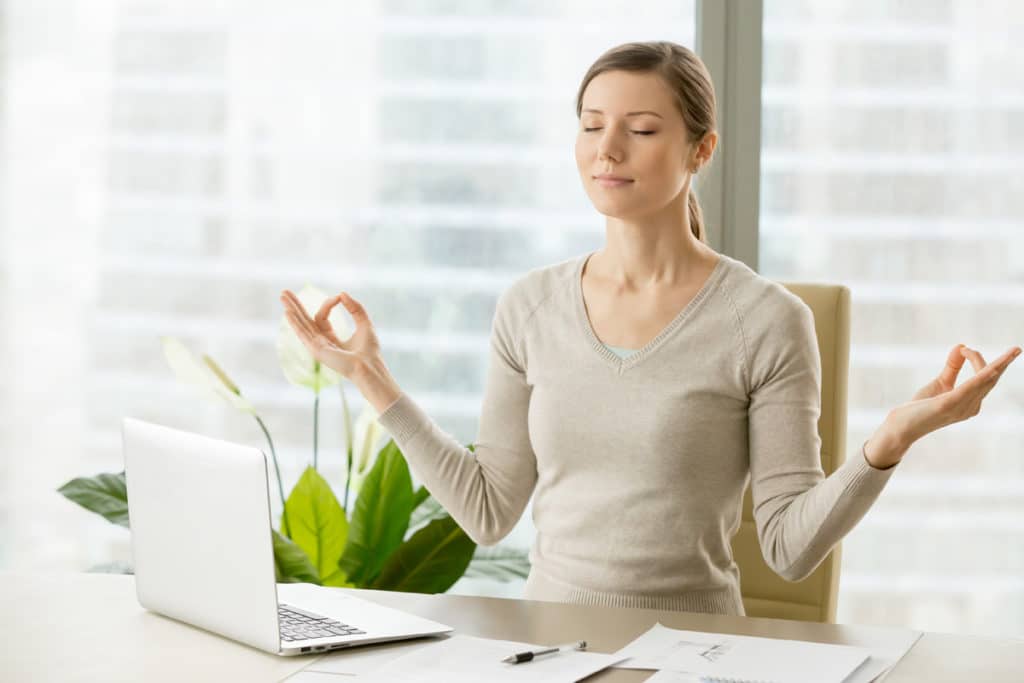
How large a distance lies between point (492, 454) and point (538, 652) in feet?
1.83

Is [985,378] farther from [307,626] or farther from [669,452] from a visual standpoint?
[307,626]

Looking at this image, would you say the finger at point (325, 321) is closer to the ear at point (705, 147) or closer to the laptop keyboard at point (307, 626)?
the laptop keyboard at point (307, 626)

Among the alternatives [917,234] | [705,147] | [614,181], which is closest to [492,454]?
[614,181]

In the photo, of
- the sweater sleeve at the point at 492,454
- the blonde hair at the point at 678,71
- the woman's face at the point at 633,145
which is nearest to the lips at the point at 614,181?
the woman's face at the point at 633,145

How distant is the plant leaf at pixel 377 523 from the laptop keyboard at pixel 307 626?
2.97 ft

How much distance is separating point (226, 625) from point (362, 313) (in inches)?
20.2

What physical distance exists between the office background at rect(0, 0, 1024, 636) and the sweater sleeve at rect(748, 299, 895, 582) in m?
0.93

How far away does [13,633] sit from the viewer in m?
1.33

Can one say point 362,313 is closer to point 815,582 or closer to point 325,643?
point 325,643

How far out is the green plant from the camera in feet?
7.40

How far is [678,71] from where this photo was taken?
166cm

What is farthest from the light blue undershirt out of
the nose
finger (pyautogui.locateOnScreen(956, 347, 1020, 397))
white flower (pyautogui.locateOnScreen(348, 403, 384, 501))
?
white flower (pyautogui.locateOnScreen(348, 403, 384, 501))

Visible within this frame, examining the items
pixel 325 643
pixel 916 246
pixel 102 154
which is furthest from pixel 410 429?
pixel 102 154

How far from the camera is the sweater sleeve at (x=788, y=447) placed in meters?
1.52
